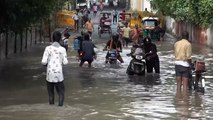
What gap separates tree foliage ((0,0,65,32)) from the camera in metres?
18.5

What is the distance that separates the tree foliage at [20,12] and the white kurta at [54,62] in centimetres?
580

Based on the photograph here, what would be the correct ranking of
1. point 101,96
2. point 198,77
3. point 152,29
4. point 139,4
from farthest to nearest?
point 139,4, point 152,29, point 198,77, point 101,96

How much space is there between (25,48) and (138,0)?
50335 mm

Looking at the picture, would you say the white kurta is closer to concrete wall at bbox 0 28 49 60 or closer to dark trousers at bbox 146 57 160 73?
dark trousers at bbox 146 57 160 73

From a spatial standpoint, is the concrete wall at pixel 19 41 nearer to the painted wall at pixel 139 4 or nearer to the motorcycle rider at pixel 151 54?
the motorcycle rider at pixel 151 54

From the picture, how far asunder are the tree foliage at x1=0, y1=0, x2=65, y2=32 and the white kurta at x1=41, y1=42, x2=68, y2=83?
5.80 m

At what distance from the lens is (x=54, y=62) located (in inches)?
497

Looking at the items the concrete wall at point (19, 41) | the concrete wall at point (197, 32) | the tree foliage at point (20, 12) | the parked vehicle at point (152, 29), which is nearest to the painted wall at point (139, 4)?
the concrete wall at point (197, 32)

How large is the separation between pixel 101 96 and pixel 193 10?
20711 mm

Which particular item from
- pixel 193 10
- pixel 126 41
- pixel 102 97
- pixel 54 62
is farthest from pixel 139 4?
pixel 54 62

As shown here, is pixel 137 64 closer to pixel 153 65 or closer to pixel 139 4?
pixel 153 65

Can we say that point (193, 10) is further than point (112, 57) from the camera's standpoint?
Yes

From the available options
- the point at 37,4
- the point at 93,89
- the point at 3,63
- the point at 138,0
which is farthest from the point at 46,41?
the point at 138,0

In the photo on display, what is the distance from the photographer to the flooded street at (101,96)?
40.0 ft
